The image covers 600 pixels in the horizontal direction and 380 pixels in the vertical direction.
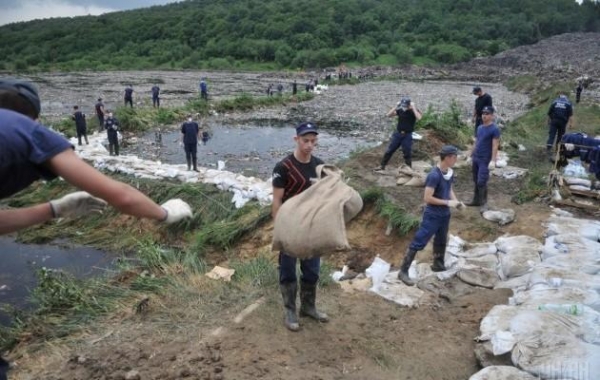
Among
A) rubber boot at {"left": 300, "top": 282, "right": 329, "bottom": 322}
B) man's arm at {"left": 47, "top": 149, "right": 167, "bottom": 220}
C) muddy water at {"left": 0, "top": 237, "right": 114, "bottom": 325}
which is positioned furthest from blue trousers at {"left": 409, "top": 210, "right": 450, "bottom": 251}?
muddy water at {"left": 0, "top": 237, "right": 114, "bottom": 325}

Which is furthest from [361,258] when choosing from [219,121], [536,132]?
[219,121]

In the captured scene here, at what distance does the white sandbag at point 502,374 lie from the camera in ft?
9.99

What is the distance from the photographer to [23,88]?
183 centimetres

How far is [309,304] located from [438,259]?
188 centimetres

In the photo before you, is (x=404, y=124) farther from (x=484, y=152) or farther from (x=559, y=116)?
(x=559, y=116)

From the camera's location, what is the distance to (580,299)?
3.84m

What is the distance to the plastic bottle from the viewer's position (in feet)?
12.0


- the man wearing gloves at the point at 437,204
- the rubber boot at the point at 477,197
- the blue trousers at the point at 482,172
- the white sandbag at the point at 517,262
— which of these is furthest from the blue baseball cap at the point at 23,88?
the rubber boot at the point at 477,197

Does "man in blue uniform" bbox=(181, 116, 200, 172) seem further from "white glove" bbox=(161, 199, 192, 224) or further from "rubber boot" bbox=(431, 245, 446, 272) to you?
"white glove" bbox=(161, 199, 192, 224)

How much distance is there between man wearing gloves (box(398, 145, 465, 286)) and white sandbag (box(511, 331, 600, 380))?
1.63 metres

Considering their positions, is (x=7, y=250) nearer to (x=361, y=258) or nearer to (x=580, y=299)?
(x=361, y=258)

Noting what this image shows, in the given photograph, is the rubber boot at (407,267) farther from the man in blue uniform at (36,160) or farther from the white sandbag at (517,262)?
the man in blue uniform at (36,160)

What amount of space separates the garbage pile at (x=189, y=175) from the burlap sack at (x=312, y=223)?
184 inches

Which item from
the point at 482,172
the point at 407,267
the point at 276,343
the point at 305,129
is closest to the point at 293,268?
the point at 276,343
